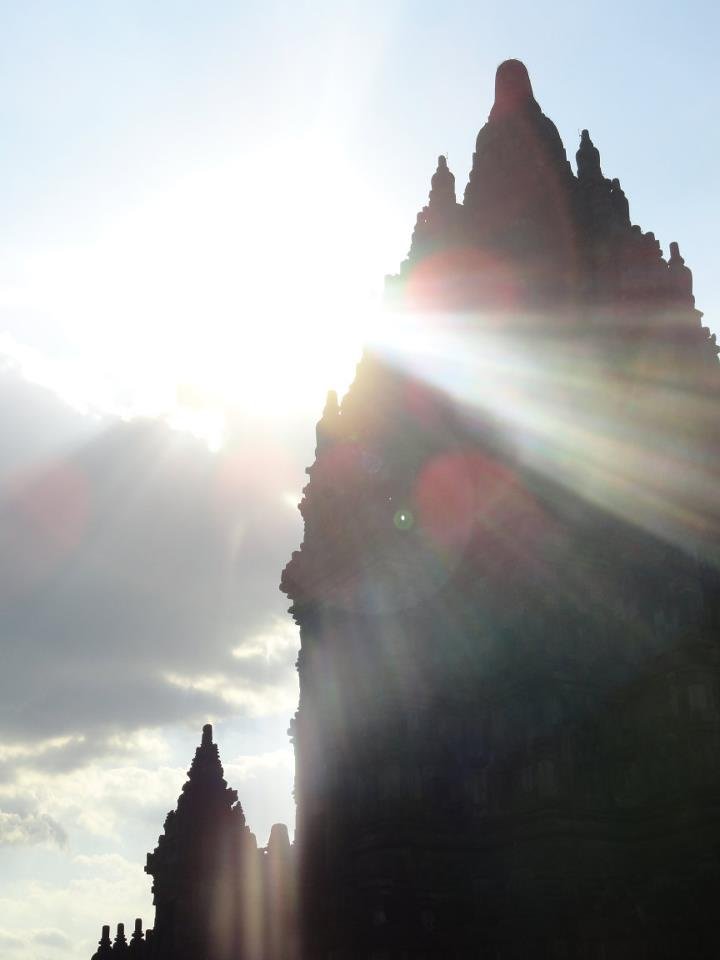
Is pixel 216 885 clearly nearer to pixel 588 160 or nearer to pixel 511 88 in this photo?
pixel 588 160

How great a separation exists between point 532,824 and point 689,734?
4743 millimetres

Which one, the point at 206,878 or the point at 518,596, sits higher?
the point at 518,596

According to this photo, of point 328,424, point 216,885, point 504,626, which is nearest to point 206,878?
point 216,885

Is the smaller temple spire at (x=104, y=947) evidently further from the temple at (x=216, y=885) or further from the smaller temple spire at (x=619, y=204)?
the smaller temple spire at (x=619, y=204)

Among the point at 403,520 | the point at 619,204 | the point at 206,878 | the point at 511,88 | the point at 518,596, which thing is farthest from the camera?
the point at 511,88

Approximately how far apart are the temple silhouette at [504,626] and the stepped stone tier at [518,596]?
8 centimetres

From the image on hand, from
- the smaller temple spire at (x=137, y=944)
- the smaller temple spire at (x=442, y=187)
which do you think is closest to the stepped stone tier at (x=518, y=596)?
the smaller temple spire at (x=442, y=187)

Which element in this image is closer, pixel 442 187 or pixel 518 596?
pixel 518 596

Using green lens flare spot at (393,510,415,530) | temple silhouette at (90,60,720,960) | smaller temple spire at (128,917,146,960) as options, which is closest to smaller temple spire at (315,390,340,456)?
temple silhouette at (90,60,720,960)

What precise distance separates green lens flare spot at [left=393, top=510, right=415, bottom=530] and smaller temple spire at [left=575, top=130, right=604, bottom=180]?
15791 millimetres

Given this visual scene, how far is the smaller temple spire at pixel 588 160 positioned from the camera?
45.8 metres

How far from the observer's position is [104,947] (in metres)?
39.8

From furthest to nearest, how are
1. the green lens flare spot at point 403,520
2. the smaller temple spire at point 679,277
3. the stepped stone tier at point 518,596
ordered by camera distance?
the smaller temple spire at point 679,277 < the green lens flare spot at point 403,520 < the stepped stone tier at point 518,596

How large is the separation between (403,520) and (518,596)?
485 centimetres
